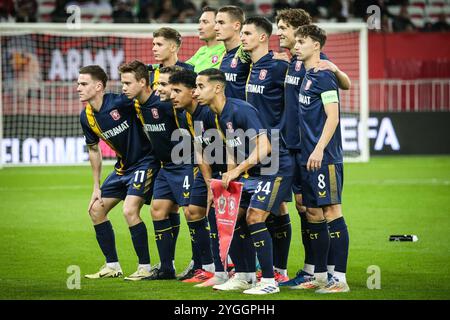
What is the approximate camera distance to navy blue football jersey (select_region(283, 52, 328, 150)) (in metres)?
8.32

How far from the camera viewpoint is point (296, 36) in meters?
7.99

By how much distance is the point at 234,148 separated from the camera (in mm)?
7902

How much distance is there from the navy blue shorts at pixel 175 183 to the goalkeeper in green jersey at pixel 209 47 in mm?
1175

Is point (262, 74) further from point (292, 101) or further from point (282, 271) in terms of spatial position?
point (282, 271)

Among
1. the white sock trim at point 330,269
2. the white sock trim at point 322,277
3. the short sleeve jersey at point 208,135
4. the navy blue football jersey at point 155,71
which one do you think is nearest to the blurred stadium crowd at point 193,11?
the navy blue football jersey at point 155,71

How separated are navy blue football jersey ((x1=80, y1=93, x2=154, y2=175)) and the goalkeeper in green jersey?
89cm

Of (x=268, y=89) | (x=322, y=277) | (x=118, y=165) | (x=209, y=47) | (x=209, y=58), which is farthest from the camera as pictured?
(x=209, y=47)

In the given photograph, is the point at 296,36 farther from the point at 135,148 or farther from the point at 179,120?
the point at 135,148

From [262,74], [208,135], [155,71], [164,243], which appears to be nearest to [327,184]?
[208,135]

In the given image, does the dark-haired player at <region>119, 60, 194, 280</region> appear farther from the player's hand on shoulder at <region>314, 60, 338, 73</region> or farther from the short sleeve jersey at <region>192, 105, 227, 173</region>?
the player's hand on shoulder at <region>314, 60, 338, 73</region>

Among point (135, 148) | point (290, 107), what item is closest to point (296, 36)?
point (290, 107)

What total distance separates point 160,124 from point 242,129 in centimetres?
124

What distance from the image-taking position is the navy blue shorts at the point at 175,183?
8781 millimetres

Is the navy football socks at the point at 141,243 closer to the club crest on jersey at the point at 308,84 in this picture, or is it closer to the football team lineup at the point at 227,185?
the football team lineup at the point at 227,185
